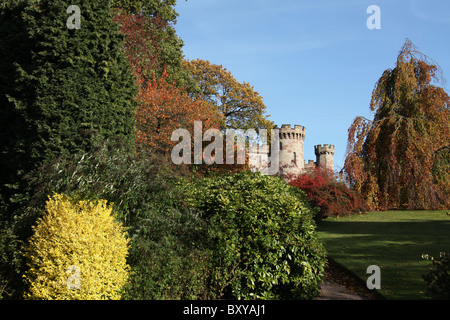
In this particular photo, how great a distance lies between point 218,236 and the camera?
6.59m

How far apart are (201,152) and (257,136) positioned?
629 inches

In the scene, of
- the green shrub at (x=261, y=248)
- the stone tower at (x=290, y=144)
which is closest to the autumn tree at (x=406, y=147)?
the green shrub at (x=261, y=248)

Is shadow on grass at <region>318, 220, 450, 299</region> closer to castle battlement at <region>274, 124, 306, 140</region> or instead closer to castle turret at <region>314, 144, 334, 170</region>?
castle battlement at <region>274, 124, 306, 140</region>

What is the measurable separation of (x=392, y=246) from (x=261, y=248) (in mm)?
7130

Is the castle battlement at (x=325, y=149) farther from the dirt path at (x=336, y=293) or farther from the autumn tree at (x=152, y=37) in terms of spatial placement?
the dirt path at (x=336, y=293)

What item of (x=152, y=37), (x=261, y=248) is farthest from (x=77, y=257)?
(x=152, y=37)

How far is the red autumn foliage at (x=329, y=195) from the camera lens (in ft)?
64.4

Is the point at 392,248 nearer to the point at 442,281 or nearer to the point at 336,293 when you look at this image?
the point at 336,293

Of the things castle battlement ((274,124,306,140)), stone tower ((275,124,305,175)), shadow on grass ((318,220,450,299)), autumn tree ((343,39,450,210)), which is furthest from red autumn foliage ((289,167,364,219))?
castle battlement ((274,124,306,140))

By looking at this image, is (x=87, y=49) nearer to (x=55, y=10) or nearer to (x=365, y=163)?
(x=55, y=10)

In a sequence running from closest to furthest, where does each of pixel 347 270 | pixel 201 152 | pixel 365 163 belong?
pixel 347 270
pixel 365 163
pixel 201 152

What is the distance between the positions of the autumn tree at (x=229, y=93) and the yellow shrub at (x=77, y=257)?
89.0ft

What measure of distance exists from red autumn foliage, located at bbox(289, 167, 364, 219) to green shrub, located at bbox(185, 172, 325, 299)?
41.6 feet
